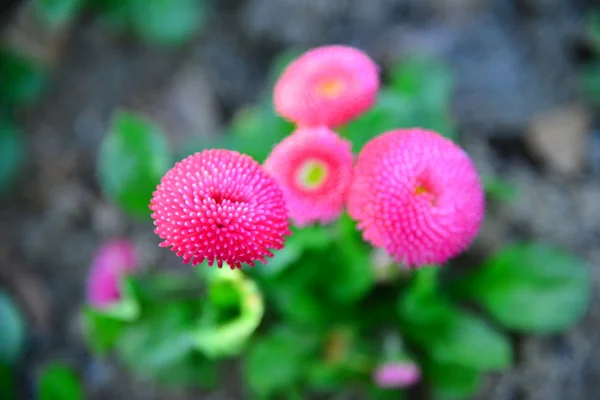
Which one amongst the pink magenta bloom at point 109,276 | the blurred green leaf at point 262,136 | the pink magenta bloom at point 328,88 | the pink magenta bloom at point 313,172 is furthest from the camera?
the pink magenta bloom at point 109,276

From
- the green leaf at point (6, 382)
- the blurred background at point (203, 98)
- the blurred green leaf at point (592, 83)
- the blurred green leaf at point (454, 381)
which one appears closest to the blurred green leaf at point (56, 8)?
the blurred background at point (203, 98)

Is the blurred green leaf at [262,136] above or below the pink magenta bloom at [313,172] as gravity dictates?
below

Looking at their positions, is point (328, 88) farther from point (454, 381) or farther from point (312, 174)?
point (454, 381)

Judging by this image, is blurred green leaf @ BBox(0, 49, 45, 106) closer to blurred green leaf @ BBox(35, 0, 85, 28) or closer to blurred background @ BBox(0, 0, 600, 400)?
blurred background @ BBox(0, 0, 600, 400)

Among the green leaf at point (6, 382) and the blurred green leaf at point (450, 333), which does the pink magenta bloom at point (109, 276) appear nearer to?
the green leaf at point (6, 382)

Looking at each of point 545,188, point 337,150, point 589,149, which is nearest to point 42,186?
point 337,150

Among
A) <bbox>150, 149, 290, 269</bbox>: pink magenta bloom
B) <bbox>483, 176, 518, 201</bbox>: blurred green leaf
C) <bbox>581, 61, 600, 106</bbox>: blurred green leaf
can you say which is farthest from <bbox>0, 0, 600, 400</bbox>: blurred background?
<bbox>150, 149, 290, 269</bbox>: pink magenta bloom

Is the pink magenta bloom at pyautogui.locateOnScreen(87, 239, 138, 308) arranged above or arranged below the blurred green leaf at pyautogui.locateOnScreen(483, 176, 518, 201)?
below
